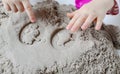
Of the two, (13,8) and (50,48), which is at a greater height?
(13,8)

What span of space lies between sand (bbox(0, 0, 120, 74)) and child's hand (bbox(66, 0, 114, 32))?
0.07 ft

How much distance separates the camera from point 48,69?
608 millimetres

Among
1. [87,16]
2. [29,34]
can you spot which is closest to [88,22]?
[87,16]

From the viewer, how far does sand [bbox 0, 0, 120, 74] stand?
0.61 meters

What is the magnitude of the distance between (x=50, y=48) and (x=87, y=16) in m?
0.13

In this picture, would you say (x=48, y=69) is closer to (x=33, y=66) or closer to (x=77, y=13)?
(x=33, y=66)

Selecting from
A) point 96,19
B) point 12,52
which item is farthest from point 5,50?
point 96,19

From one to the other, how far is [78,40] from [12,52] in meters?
0.16

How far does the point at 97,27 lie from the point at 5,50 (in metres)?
0.24

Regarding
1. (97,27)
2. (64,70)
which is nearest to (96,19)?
(97,27)

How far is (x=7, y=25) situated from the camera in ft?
2.21

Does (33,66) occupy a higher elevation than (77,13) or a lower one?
lower

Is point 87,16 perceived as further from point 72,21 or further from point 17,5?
point 17,5

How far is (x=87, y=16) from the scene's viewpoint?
67 centimetres
